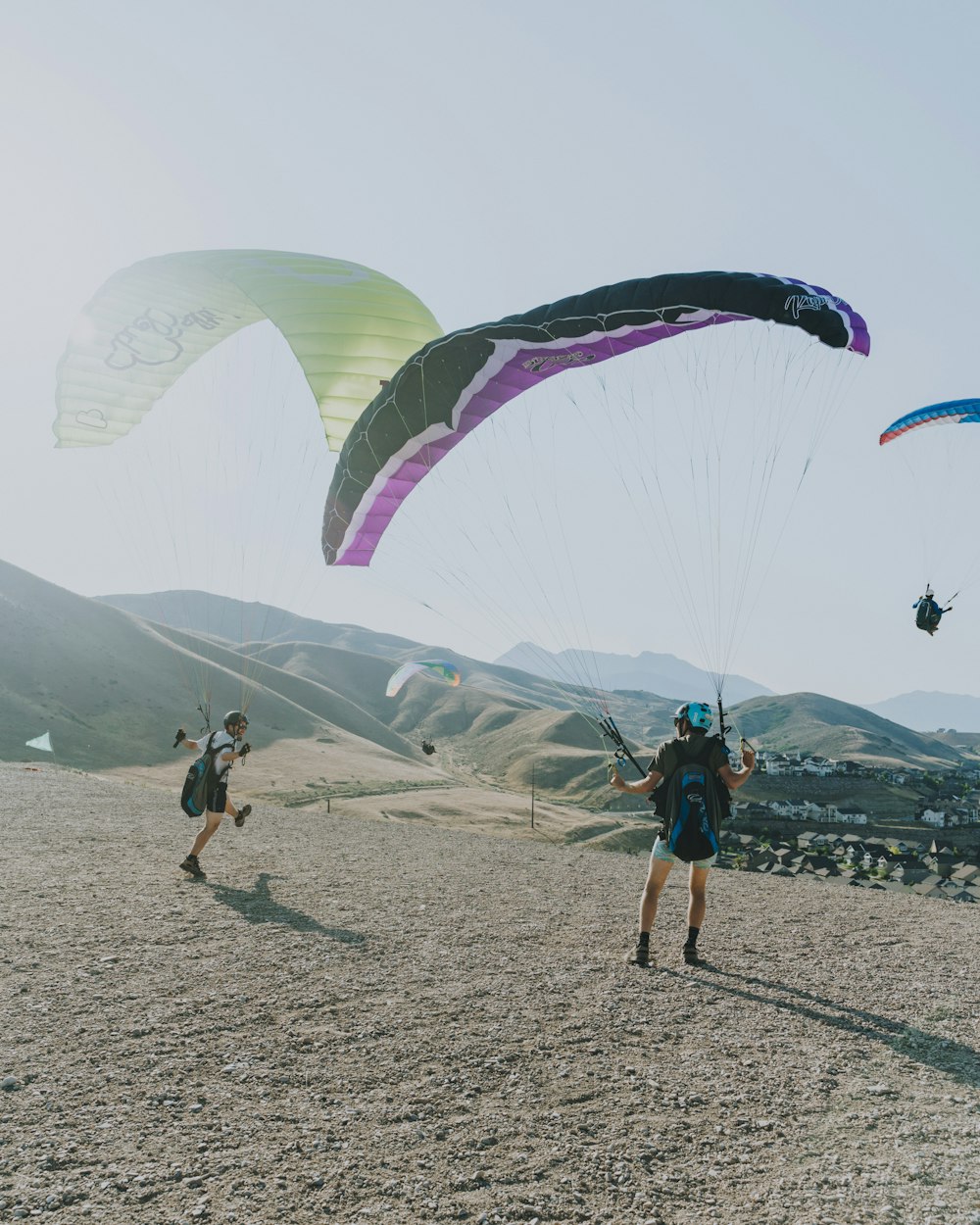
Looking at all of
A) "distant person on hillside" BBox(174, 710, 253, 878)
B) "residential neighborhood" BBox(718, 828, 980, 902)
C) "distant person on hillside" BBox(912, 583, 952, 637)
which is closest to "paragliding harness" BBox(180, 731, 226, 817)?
"distant person on hillside" BBox(174, 710, 253, 878)

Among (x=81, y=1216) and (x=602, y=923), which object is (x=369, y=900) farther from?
(x=81, y=1216)

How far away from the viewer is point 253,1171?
10.6 feet

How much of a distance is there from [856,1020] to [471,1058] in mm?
2710

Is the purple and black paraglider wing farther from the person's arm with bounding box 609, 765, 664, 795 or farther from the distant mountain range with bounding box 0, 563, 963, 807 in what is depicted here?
the distant mountain range with bounding box 0, 563, 963, 807

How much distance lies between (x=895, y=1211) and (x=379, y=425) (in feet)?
32.0

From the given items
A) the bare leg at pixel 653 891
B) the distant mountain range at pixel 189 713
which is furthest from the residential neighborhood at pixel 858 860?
the bare leg at pixel 653 891

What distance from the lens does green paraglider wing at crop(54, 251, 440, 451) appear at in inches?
488

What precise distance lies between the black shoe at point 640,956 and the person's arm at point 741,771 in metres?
1.50

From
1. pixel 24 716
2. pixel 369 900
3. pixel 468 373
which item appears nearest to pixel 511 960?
pixel 369 900

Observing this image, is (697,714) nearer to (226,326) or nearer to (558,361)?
(558,361)

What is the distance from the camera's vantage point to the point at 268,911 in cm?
725

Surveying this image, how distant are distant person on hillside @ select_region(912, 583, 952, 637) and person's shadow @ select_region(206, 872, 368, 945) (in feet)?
49.1

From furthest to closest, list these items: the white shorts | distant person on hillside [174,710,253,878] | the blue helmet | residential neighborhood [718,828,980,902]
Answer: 1. residential neighborhood [718,828,980,902]
2. distant person on hillside [174,710,253,878]
3. the blue helmet
4. the white shorts

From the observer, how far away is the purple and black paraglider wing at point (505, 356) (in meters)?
7.57
